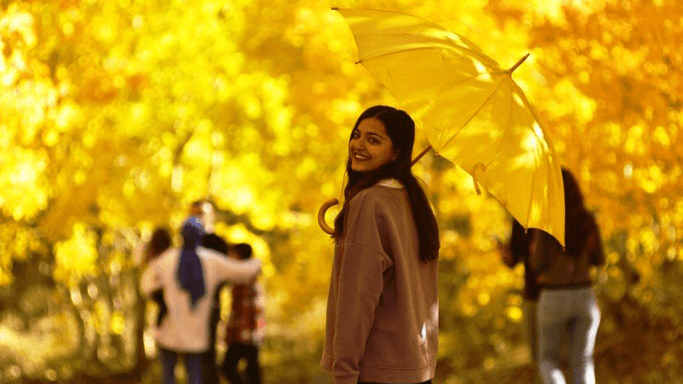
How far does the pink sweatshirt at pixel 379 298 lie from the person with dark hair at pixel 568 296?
7.54 ft

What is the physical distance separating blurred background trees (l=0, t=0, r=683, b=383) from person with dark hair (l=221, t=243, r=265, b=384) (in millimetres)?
1947

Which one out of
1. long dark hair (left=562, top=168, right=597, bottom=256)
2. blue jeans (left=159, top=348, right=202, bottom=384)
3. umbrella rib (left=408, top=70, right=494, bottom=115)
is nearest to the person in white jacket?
blue jeans (left=159, top=348, right=202, bottom=384)

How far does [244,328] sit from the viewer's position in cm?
905

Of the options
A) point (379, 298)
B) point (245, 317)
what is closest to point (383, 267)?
point (379, 298)

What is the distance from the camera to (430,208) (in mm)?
3715

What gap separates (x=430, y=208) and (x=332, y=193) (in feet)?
30.5

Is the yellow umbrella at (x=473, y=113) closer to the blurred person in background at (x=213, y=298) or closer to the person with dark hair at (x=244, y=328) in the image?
the blurred person in background at (x=213, y=298)

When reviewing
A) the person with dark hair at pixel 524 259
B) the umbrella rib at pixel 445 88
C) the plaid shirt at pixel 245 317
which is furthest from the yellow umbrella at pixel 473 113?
the plaid shirt at pixel 245 317

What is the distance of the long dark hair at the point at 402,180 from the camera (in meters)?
3.64

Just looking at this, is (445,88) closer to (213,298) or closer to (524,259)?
(524,259)

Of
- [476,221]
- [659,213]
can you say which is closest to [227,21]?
[476,221]

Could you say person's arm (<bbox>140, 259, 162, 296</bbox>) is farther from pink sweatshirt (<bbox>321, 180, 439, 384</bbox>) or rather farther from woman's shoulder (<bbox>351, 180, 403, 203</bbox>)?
woman's shoulder (<bbox>351, 180, 403, 203</bbox>)

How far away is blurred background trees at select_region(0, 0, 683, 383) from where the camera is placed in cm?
821

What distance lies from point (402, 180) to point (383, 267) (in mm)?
321
